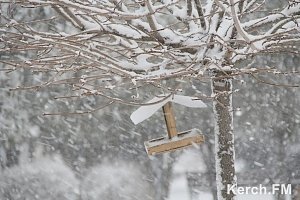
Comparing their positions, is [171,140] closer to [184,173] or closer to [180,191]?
[184,173]

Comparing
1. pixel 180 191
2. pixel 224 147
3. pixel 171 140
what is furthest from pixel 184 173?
pixel 171 140

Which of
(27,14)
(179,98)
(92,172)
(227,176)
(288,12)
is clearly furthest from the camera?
(92,172)

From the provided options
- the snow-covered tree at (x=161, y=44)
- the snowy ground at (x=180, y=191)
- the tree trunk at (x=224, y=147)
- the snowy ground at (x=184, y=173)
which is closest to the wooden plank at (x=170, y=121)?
the snow-covered tree at (x=161, y=44)

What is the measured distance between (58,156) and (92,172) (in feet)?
3.77

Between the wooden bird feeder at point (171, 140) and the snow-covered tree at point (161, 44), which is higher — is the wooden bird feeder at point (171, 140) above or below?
below

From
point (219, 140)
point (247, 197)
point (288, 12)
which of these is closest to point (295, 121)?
point (247, 197)

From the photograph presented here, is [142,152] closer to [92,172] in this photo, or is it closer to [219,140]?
[92,172]

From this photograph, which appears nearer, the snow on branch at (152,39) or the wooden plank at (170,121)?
the snow on branch at (152,39)

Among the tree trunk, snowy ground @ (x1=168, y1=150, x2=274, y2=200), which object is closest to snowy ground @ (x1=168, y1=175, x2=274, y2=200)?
snowy ground @ (x1=168, y1=150, x2=274, y2=200)

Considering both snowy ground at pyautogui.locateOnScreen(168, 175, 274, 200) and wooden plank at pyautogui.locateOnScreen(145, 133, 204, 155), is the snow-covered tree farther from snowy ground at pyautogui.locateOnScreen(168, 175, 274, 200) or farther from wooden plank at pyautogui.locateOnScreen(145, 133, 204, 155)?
snowy ground at pyautogui.locateOnScreen(168, 175, 274, 200)

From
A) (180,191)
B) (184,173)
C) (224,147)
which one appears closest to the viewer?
(224,147)

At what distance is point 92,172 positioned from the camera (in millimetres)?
13461

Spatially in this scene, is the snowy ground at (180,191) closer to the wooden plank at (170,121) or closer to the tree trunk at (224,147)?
the tree trunk at (224,147)

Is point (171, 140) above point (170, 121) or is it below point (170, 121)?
below
